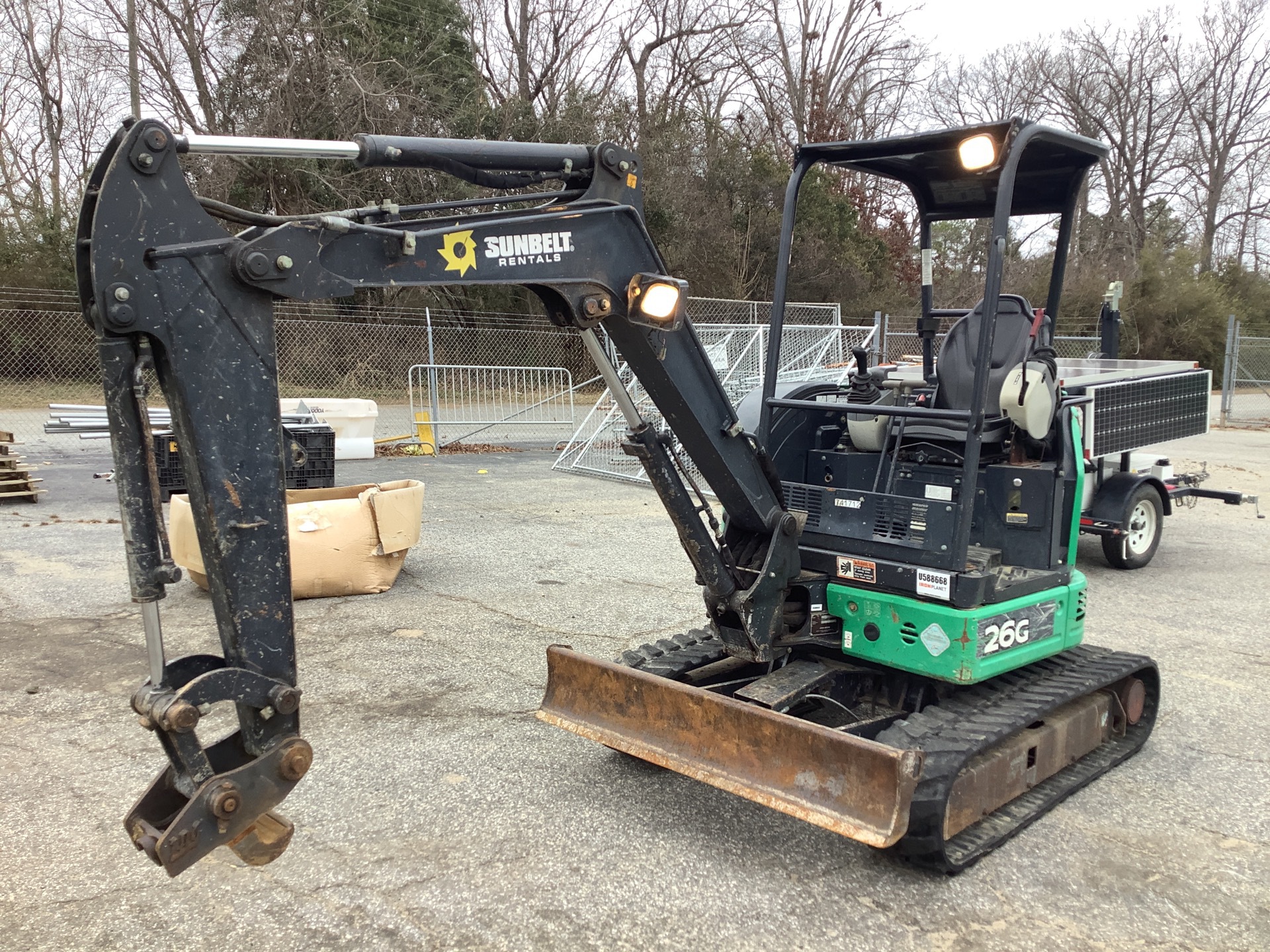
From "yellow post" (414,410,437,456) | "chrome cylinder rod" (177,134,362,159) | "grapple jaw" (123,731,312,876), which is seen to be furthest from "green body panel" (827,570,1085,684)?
"yellow post" (414,410,437,456)

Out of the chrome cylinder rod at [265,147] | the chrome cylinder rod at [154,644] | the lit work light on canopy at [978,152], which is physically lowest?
the chrome cylinder rod at [154,644]

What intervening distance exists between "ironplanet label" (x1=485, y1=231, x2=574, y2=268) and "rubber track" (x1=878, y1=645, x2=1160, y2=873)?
2.09 m

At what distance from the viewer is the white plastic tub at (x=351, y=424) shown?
14.1 m

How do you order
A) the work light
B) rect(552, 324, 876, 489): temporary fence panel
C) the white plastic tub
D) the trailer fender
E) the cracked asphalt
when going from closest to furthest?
1. the cracked asphalt
2. the work light
3. the trailer fender
4. rect(552, 324, 876, 489): temporary fence panel
5. the white plastic tub

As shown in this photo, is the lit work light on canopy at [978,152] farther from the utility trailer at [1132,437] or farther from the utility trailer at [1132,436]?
the utility trailer at [1132,436]

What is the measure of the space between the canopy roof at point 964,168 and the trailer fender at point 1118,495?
3.62 meters

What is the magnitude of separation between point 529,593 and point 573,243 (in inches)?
172

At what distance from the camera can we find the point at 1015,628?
160 inches

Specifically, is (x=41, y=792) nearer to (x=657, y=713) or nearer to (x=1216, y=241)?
(x=657, y=713)

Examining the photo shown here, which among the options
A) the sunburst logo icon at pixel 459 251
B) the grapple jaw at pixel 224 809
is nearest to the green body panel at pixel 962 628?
the sunburst logo icon at pixel 459 251

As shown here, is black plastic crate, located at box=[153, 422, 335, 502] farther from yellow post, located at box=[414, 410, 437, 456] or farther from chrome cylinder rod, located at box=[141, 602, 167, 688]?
chrome cylinder rod, located at box=[141, 602, 167, 688]

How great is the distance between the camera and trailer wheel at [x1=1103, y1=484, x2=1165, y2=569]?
802cm

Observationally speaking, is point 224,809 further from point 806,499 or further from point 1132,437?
point 1132,437

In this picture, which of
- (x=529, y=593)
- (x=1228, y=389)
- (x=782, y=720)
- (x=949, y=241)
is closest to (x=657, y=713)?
(x=782, y=720)
